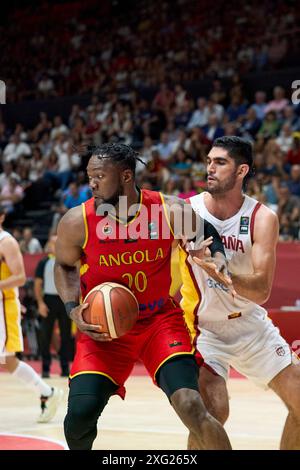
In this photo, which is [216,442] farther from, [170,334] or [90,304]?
[90,304]

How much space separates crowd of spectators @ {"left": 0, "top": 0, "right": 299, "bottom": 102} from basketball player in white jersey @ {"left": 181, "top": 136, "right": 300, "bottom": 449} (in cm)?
1256

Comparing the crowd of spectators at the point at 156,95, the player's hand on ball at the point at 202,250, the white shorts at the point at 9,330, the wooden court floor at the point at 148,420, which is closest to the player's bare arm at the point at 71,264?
the player's hand on ball at the point at 202,250

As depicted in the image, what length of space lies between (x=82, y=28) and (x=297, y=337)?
1493 centimetres

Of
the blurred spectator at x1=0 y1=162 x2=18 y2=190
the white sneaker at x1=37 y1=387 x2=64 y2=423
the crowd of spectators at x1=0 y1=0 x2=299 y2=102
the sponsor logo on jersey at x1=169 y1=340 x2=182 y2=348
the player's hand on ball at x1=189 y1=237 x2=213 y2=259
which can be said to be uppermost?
the crowd of spectators at x1=0 y1=0 x2=299 y2=102

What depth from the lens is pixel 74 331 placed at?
539 inches

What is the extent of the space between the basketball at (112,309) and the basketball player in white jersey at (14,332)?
11.4 feet

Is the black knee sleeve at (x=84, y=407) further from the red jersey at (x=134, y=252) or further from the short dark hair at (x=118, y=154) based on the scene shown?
the short dark hair at (x=118, y=154)

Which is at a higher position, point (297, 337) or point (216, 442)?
point (216, 442)

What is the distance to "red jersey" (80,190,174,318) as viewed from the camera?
4.83 meters

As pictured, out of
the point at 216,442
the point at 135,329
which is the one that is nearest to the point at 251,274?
the point at 135,329

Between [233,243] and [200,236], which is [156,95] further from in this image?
[200,236]

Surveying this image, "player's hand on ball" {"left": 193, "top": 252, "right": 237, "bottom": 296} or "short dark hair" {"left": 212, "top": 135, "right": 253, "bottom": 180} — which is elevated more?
"short dark hair" {"left": 212, "top": 135, "right": 253, "bottom": 180}

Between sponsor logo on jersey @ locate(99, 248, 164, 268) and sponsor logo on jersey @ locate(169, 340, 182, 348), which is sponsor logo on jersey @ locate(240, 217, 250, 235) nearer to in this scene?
sponsor logo on jersey @ locate(99, 248, 164, 268)

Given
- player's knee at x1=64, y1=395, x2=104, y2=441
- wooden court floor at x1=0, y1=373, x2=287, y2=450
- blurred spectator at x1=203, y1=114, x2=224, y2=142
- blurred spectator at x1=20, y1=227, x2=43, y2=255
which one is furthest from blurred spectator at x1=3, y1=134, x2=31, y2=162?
player's knee at x1=64, y1=395, x2=104, y2=441
